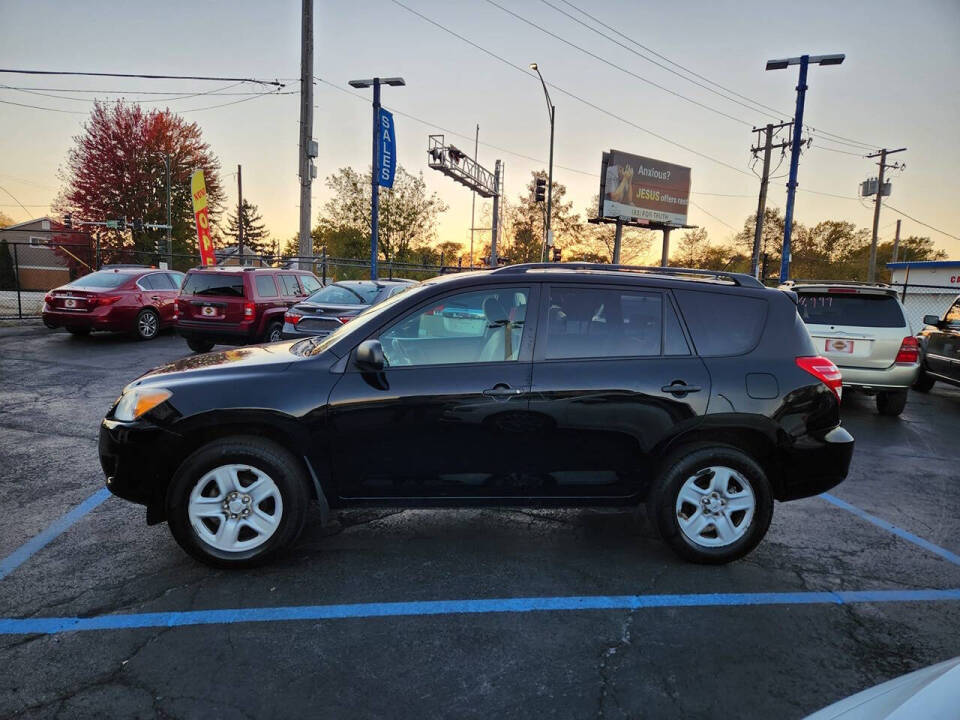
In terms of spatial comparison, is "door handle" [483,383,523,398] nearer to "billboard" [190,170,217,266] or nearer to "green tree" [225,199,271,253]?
"billboard" [190,170,217,266]

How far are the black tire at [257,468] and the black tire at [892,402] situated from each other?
752 centimetres

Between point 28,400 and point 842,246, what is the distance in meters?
65.0

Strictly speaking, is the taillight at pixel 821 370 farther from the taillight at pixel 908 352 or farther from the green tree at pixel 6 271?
the green tree at pixel 6 271

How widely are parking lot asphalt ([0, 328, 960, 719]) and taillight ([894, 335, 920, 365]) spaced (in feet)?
11.3

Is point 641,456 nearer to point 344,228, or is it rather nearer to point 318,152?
point 318,152

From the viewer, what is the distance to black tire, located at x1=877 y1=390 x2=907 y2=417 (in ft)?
25.7

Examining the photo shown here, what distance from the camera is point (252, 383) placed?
3.36 metres

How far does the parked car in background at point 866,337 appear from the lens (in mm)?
7512

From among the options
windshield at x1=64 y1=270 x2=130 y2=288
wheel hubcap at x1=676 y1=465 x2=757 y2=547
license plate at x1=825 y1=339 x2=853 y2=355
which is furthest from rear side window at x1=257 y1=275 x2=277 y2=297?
wheel hubcap at x1=676 y1=465 x2=757 y2=547

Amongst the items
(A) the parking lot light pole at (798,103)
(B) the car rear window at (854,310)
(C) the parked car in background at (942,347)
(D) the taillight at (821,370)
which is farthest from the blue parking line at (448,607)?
(A) the parking lot light pole at (798,103)

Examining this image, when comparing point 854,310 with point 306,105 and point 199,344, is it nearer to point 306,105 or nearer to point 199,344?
point 199,344

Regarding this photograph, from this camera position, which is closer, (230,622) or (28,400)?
(230,622)

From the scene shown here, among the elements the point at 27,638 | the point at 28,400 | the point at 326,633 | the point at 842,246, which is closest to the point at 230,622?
the point at 326,633

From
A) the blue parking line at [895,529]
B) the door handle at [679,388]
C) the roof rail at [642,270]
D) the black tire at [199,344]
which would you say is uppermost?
the roof rail at [642,270]
